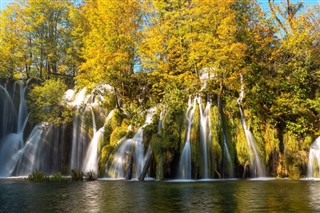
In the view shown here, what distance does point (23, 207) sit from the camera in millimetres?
11609

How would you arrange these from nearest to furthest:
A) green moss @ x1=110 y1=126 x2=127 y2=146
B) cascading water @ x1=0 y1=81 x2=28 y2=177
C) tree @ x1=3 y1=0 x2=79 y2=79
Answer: green moss @ x1=110 y1=126 x2=127 y2=146 < cascading water @ x1=0 y1=81 x2=28 y2=177 < tree @ x1=3 y1=0 x2=79 y2=79

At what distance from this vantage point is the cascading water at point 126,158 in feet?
85.9

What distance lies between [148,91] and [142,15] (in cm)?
834

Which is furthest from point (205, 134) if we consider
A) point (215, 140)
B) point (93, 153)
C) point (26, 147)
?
point (26, 147)

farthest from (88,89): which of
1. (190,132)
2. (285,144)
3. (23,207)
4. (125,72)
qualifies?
(23,207)

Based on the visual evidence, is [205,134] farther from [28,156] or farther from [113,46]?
[28,156]

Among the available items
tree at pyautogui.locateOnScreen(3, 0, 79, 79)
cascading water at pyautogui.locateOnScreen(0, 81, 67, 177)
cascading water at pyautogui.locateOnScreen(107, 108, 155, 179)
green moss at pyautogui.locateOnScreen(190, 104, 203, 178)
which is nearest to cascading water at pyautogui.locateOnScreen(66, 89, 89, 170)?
cascading water at pyautogui.locateOnScreen(0, 81, 67, 177)

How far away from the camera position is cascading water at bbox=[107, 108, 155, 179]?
26170 mm

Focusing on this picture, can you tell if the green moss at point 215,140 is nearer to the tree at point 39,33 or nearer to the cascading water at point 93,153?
the cascading water at point 93,153

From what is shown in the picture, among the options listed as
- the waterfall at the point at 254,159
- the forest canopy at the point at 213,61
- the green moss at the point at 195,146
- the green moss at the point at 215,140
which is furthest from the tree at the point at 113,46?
the waterfall at the point at 254,159

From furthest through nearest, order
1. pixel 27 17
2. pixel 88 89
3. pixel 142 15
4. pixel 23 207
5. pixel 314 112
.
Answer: pixel 27 17, pixel 142 15, pixel 88 89, pixel 314 112, pixel 23 207

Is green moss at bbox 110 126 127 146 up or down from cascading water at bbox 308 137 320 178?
up

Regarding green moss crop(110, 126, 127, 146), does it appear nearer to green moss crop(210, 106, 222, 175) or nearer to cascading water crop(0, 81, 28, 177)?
green moss crop(210, 106, 222, 175)

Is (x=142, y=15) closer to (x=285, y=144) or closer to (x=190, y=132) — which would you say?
(x=190, y=132)
